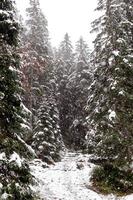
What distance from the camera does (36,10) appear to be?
44.8m

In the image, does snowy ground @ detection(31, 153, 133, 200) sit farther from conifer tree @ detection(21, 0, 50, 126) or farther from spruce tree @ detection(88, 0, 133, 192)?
conifer tree @ detection(21, 0, 50, 126)

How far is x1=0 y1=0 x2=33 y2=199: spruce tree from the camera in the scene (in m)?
12.7

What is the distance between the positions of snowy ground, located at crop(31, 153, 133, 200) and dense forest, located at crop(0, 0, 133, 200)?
0.99 meters

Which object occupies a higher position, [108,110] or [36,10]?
[36,10]

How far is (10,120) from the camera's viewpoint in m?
14.1

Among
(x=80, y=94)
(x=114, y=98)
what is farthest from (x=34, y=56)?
(x=114, y=98)

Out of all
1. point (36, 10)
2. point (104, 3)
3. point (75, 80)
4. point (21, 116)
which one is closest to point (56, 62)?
point (75, 80)

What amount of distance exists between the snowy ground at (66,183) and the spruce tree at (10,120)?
4241 millimetres

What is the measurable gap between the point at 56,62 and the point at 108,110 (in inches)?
1261

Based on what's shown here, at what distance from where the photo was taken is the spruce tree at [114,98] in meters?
23.3

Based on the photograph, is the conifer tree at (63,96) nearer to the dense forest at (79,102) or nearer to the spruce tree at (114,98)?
the dense forest at (79,102)

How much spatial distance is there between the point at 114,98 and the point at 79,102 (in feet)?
83.8

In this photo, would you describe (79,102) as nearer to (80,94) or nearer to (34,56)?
Answer: (80,94)

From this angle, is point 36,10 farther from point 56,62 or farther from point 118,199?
point 118,199
